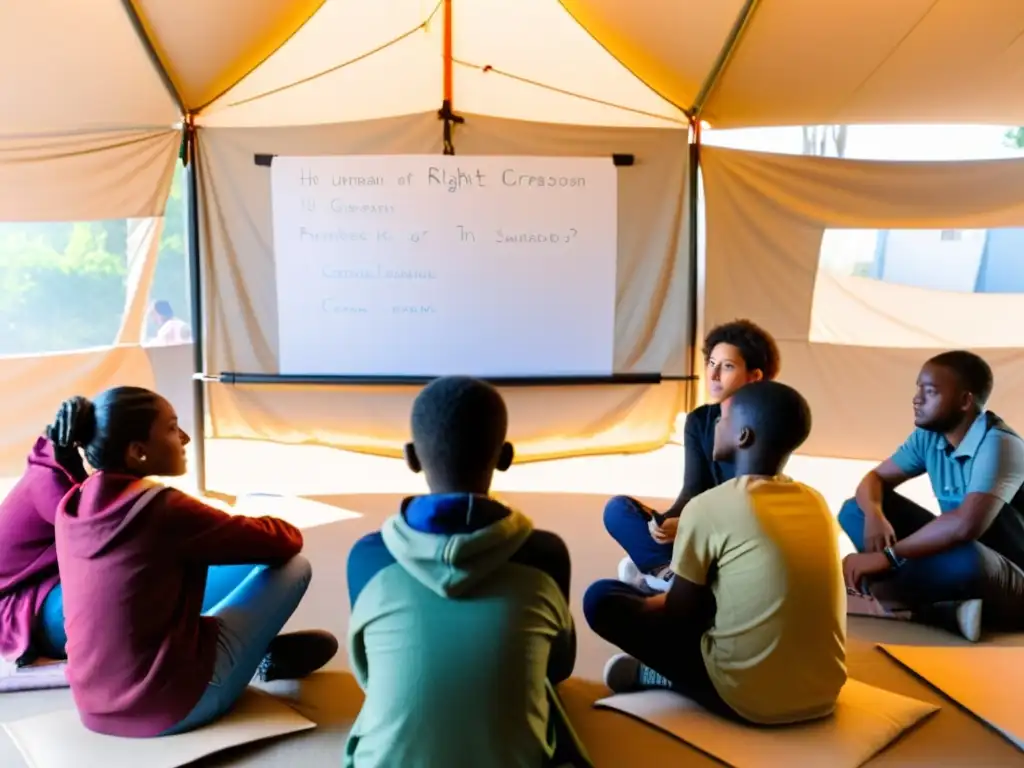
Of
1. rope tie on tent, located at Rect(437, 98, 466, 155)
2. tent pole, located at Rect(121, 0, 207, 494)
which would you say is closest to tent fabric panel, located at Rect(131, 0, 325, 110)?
tent pole, located at Rect(121, 0, 207, 494)

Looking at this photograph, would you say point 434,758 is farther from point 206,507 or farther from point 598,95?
point 598,95

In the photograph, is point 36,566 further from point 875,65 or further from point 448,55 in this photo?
point 875,65

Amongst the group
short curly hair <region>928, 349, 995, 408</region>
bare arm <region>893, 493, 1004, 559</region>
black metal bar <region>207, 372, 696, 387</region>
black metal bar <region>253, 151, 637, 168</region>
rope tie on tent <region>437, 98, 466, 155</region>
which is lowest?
bare arm <region>893, 493, 1004, 559</region>

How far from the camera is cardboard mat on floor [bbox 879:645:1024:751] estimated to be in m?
1.79

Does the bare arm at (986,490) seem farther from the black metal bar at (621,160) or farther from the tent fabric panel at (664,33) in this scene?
the black metal bar at (621,160)

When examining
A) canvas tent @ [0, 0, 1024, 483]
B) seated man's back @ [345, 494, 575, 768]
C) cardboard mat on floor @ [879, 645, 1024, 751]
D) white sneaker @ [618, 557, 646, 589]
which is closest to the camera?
seated man's back @ [345, 494, 575, 768]

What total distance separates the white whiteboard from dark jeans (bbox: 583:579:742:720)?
7.95 feet

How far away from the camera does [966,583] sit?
7.35 ft

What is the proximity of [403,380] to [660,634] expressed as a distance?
2540 millimetres

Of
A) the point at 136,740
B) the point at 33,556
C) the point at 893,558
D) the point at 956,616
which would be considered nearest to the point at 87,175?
the point at 33,556

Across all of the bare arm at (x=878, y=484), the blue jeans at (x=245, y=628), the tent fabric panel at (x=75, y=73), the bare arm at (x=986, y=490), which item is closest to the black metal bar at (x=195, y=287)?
the tent fabric panel at (x=75, y=73)

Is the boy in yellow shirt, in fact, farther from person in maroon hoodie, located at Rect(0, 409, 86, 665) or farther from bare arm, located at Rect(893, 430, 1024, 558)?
person in maroon hoodie, located at Rect(0, 409, 86, 665)

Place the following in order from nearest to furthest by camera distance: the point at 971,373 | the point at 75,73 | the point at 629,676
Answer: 1. the point at 629,676
2. the point at 971,373
3. the point at 75,73

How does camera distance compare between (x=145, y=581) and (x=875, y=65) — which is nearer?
(x=145, y=581)
